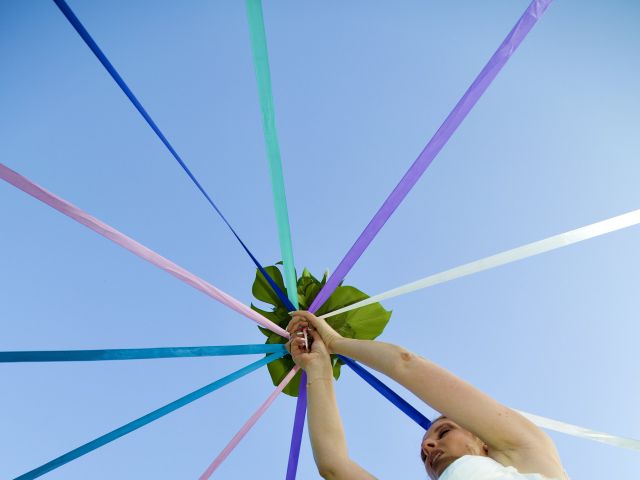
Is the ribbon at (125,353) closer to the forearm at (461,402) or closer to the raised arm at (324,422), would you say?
the raised arm at (324,422)

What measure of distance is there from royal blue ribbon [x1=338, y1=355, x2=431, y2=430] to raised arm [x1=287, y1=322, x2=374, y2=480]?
495mm

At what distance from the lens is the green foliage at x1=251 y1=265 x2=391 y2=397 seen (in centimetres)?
300

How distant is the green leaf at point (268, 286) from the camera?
9.94 feet

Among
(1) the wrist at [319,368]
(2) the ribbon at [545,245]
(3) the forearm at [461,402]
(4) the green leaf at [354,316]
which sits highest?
(2) the ribbon at [545,245]

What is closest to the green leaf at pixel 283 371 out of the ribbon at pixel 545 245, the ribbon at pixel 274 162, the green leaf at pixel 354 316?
the ribbon at pixel 274 162

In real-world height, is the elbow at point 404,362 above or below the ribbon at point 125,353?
above

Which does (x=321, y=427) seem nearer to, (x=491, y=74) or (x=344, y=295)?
(x=344, y=295)

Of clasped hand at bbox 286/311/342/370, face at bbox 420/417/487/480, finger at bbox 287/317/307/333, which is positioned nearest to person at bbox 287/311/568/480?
face at bbox 420/417/487/480

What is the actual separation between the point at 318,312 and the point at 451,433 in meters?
1.41

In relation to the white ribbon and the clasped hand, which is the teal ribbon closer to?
the clasped hand

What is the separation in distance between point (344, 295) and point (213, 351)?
2.93ft

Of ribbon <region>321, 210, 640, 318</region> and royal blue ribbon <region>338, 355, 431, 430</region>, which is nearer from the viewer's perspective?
ribbon <region>321, 210, 640, 318</region>

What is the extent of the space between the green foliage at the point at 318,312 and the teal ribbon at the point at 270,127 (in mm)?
249

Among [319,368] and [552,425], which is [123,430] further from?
[552,425]
